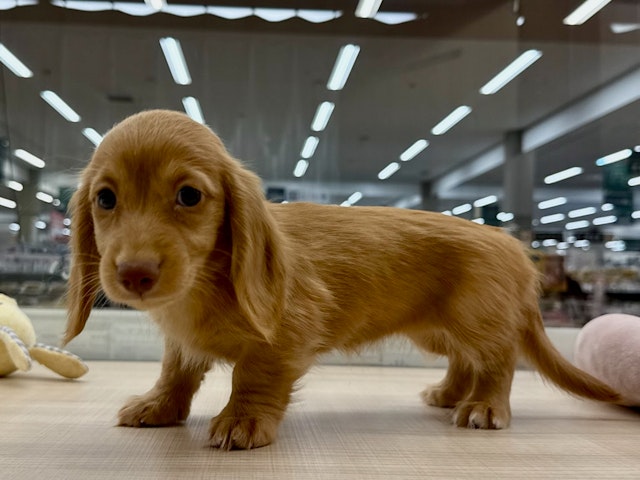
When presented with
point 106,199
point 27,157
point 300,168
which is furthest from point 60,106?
point 106,199

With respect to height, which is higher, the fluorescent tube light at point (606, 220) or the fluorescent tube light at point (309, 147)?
the fluorescent tube light at point (309, 147)

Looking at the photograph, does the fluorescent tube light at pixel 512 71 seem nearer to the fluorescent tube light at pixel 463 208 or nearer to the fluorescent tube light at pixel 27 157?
the fluorescent tube light at pixel 463 208

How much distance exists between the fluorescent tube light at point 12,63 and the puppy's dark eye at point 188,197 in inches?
70.1

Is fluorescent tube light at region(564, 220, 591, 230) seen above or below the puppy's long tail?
above

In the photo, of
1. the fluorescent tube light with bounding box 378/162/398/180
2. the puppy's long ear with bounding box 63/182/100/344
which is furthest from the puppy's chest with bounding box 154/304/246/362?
the fluorescent tube light with bounding box 378/162/398/180

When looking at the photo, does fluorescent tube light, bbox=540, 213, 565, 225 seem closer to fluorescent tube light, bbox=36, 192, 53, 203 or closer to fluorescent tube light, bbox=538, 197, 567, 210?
fluorescent tube light, bbox=538, 197, 567, 210

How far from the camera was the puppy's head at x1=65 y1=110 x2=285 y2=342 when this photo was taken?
2.56ft

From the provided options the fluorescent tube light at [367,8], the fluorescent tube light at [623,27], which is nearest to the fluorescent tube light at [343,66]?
the fluorescent tube light at [367,8]

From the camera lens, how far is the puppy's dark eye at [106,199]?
838 millimetres

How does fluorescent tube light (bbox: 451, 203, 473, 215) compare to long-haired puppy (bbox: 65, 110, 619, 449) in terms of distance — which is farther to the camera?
fluorescent tube light (bbox: 451, 203, 473, 215)

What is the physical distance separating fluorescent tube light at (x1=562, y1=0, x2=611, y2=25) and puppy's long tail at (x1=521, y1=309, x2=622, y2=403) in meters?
1.85

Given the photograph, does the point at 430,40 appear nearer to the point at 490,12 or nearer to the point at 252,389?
the point at 490,12

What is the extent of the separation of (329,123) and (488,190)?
77 cm

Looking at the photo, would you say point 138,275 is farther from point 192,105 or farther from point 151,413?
point 192,105
